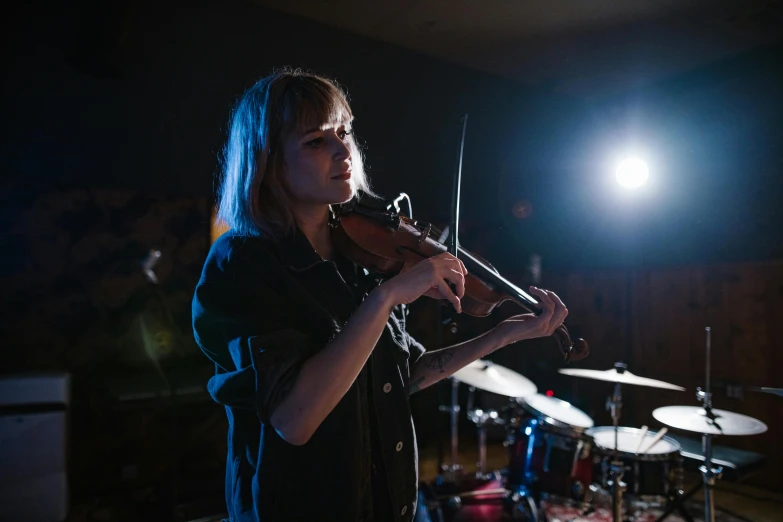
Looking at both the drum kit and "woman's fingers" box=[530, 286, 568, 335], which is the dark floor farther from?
"woman's fingers" box=[530, 286, 568, 335]

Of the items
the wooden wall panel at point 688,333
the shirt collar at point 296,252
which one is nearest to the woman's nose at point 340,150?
the shirt collar at point 296,252

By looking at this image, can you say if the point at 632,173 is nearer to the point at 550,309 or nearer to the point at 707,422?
the point at 707,422

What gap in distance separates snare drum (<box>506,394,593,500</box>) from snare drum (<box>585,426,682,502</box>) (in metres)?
0.10

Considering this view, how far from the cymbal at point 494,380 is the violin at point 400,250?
1.68 metres

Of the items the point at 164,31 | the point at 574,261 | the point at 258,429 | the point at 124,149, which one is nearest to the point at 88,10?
the point at 164,31

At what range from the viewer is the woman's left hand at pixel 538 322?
1.40 metres

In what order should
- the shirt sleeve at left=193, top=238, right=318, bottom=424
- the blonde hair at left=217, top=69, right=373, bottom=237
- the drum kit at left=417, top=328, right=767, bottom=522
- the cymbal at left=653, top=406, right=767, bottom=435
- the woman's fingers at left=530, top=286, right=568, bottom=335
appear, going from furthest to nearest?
the drum kit at left=417, top=328, right=767, bottom=522
the cymbal at left=653, top=406, right=767, bottom=435
the woman's fingers at left=530, top=286, right=568, bottom=335
the blonde hair at left=217, top=69, right=373, bottom=237
the shirt sleeve at left=193, top=238, right=318, bottom=424

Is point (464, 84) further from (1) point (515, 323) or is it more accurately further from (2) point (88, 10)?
(1) point (515, 323)

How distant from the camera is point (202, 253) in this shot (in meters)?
3.98

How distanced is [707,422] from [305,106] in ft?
9.16

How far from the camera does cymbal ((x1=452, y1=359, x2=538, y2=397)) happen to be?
3.18m

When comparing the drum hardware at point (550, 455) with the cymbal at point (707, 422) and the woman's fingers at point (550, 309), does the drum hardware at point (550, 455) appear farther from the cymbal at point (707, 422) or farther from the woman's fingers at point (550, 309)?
the woman's fingers at point (550, 309)

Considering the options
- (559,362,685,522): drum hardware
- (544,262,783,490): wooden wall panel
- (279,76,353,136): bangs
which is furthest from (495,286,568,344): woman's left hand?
(544,262,783,490): wooden wall panel

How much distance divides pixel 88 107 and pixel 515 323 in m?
3.51
